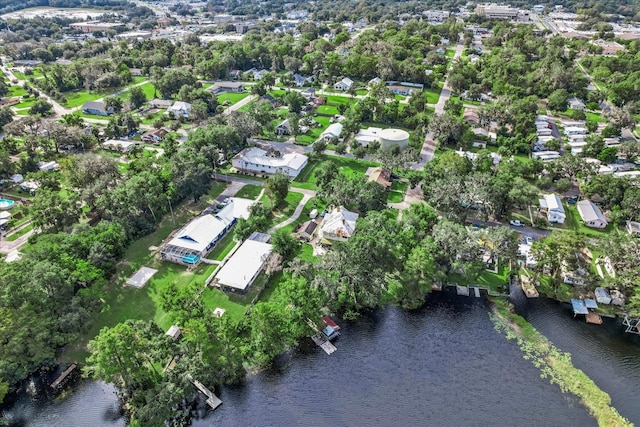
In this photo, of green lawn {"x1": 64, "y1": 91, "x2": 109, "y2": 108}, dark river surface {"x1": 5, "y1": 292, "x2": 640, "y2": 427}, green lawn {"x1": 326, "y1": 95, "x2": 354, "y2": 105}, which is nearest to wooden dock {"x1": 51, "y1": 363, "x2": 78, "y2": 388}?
dark river surface {"x1": 5, "y1": 292, "x2": 640, "y2": 427}

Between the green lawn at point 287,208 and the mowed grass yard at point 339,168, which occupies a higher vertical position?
the mowed grass yard at point 339,168

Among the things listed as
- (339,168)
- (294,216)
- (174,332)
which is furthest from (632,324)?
(174,332)

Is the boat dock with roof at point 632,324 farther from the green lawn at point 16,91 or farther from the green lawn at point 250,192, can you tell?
the green lawn at point 16,91

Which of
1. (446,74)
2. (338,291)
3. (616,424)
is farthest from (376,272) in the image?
(446,74)

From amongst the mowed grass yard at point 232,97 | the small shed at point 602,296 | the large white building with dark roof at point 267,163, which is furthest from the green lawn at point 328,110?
the small shed at point 602,296

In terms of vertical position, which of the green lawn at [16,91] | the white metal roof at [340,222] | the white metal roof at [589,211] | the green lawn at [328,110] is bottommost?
the green lawn at [16,91]

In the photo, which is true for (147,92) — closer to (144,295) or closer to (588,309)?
(144,295)

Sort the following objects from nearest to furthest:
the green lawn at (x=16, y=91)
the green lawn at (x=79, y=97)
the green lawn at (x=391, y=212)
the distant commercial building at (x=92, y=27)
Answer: the green lawn at (x=391, y=212) → the green lawn at (x=79, y=97) → the green lawn at (x=16, y=91) → the distant commercial building at (x=92, y=27)

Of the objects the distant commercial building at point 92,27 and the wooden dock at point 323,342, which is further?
the distant commercial building at point 92,27

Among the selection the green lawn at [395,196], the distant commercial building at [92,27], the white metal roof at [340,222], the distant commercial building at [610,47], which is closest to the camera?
the white metal roof at [340,222]

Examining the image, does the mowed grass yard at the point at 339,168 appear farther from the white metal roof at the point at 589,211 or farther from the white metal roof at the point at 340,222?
the white metal roof at the point at 589,211
